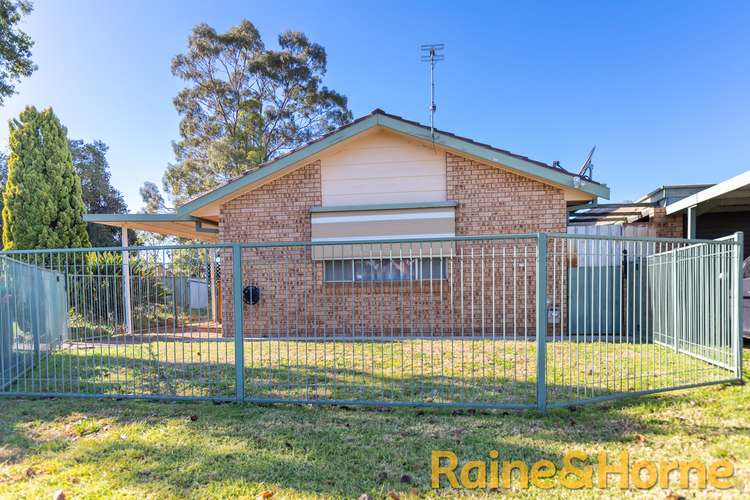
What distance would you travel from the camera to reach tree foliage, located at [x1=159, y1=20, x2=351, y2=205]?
2280cm

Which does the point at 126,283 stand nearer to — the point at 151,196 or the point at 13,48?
the point at 13,48

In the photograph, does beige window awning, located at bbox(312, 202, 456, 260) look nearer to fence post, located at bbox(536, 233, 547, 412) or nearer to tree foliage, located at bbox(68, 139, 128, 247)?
fence post, located at bbox(536, 233, 547, 412)

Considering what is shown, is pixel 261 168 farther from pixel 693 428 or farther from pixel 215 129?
pixel 215 129

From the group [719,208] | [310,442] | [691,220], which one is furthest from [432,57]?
[719,208]

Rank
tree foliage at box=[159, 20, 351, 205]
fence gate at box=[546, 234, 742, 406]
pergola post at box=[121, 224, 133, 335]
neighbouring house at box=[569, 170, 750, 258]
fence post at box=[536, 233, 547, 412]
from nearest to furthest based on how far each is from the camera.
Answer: fence post at box=[536, 233, 547, 412] → fence gate at box=[546, 234, 742, 406] → pergola post at box=[121, 224, 133, 335] → neighbouring house at box=[569, 170, 750, 258] → tree foliage at box=[159, 20, 351, 205]

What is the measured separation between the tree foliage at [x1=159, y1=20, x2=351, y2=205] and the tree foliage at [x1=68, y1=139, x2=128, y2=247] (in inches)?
247

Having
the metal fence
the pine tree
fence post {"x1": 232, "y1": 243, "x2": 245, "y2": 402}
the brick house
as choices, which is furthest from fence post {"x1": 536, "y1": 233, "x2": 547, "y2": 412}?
the pine tree

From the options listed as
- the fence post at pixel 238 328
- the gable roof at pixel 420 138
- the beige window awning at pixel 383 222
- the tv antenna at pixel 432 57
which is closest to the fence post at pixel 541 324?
the fence post at pixel 238 328

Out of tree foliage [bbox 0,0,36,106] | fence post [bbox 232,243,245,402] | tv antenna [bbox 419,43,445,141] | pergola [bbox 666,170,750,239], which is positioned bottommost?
fence post [bbox 232,243,245,402]

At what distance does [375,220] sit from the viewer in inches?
346

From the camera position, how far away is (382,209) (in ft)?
Answer: 28.7

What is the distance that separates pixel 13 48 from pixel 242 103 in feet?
36.1

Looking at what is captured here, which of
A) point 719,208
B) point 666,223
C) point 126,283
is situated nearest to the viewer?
point 126,283

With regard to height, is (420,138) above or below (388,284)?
above
